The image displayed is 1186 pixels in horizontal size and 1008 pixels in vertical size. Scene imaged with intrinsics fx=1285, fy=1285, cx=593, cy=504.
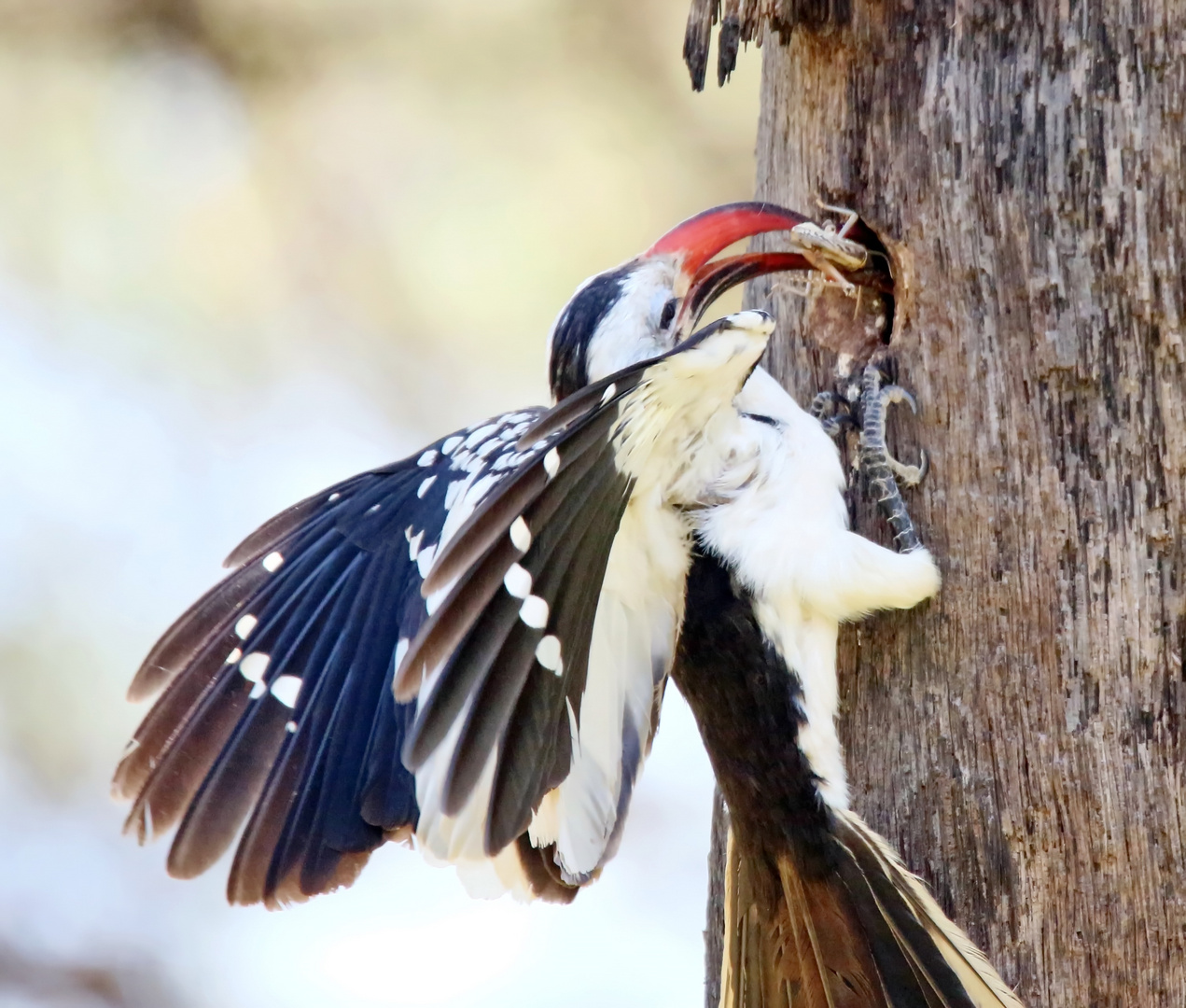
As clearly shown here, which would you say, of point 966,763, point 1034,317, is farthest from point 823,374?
point 966,763

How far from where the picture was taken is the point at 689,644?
1.74 meters

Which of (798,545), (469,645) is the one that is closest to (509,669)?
(469,645)

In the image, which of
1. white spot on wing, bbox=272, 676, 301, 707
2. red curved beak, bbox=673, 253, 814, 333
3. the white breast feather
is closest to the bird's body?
the white breast feather

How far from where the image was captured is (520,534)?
4.13 feet

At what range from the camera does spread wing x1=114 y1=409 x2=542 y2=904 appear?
1.76 m

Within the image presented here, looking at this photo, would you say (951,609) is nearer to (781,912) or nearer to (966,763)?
(966,763)

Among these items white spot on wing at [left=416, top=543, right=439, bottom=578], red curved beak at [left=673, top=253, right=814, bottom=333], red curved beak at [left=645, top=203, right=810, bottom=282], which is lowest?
white spot on wing at [left=416, top=543, right=439, bottom=578]

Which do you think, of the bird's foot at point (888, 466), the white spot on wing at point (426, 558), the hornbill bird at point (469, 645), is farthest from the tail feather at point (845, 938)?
the white spot on wing at point (426, 558)

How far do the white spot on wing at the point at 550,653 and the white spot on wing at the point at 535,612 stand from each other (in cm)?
2

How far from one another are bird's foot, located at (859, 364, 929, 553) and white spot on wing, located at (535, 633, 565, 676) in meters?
0.53

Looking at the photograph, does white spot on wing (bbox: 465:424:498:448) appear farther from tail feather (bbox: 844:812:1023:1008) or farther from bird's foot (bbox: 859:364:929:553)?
tail feather (bbox: 844:812:1023:1008)

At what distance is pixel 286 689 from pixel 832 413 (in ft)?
2.86

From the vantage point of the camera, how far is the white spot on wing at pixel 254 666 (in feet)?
6.19

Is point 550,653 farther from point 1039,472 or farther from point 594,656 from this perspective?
point 1039,472
